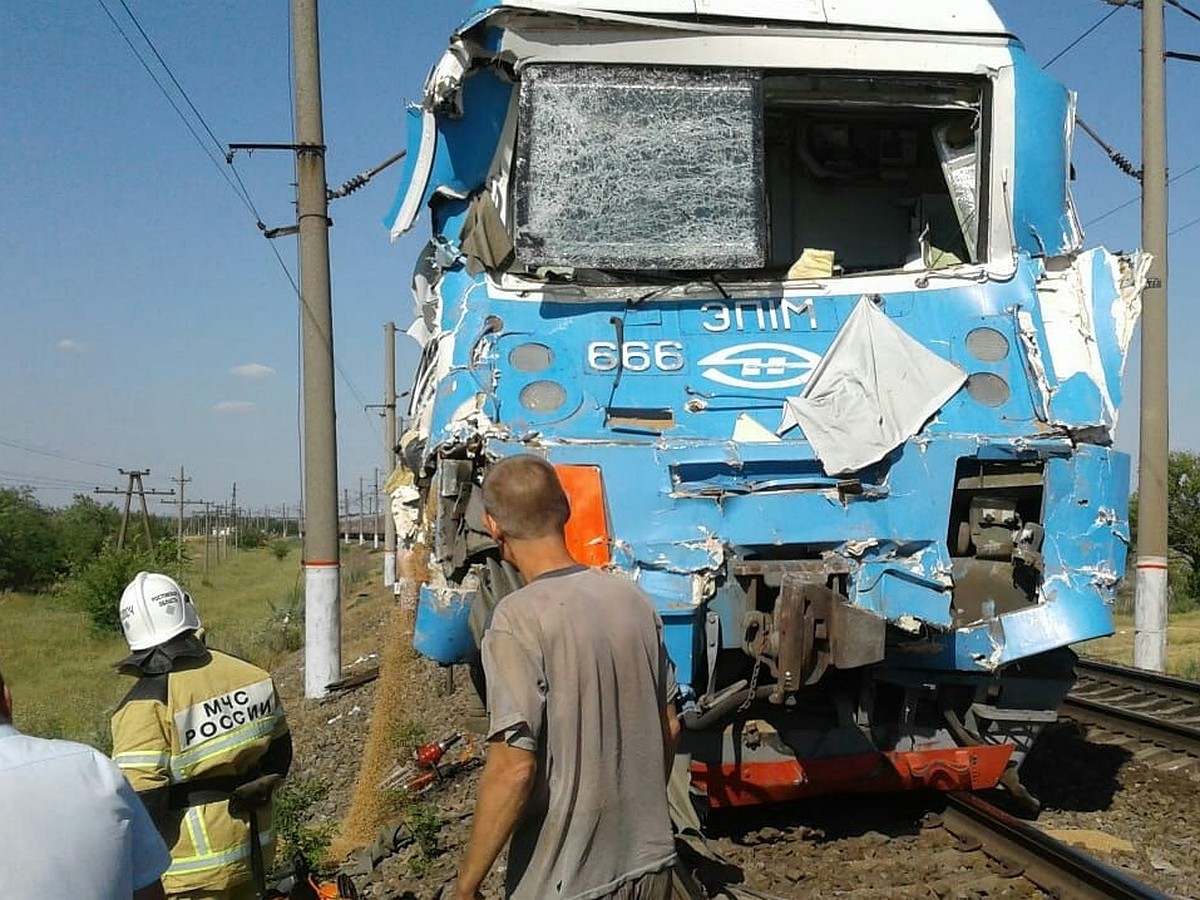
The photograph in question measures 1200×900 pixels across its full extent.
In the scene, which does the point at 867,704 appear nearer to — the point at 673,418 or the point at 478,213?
the point at 673,418

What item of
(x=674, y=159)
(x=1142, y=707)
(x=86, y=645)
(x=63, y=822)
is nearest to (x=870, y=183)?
(x=674, y=159)

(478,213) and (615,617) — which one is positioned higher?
(478,213)

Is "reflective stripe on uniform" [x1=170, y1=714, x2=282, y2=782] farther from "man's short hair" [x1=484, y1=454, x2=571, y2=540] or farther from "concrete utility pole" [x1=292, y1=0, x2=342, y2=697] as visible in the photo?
"concrete utility pole" [x1=292, y1=0, x2=342, y2=697]

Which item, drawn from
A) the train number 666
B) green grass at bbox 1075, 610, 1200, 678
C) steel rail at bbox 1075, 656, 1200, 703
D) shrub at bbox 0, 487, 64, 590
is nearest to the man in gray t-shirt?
the train number 666

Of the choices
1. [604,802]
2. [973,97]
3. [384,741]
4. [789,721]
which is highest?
[973,97]

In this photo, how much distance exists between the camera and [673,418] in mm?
5516

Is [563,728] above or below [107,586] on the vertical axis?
Answer: above

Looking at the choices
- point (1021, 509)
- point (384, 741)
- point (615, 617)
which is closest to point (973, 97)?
point (1021, 509)

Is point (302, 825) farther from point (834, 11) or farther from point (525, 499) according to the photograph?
point (834, 11)

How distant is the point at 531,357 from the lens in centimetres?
564

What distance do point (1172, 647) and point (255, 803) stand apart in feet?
51.5

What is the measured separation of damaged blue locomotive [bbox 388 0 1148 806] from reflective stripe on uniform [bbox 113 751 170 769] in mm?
1824

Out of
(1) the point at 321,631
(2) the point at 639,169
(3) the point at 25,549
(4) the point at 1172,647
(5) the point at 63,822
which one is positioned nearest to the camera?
(5) the point at 63,822

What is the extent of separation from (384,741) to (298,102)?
24.7ft
